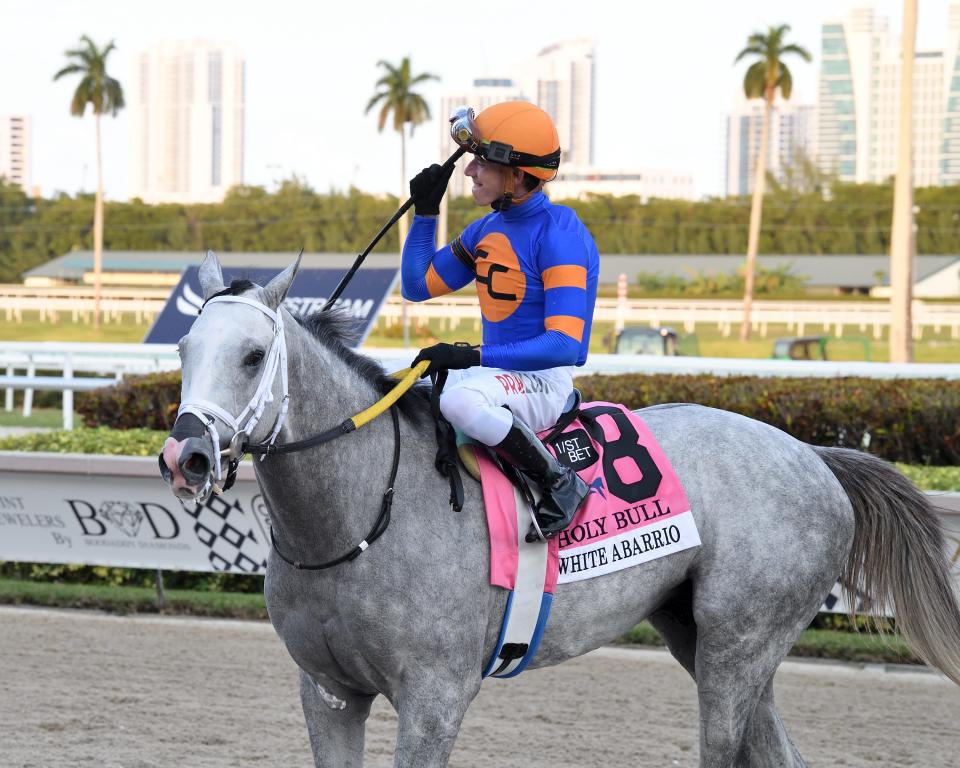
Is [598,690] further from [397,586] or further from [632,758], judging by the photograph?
[397,586]

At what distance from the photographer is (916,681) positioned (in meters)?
5.93

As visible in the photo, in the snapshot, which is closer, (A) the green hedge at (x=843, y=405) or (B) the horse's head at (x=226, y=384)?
(B) the horse's head at (x=226, y=384)

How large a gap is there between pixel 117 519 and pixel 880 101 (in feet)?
638

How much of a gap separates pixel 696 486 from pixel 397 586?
982 millimetres

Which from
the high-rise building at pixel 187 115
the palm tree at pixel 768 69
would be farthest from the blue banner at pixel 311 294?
the high-rise building at pixel 187 115

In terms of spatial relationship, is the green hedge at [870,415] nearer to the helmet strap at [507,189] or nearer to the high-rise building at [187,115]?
the helmet strap at [507,189]

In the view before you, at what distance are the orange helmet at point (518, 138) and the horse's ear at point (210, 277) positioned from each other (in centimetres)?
74

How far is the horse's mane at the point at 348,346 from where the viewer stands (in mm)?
3041

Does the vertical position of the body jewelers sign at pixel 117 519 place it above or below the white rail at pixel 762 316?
below

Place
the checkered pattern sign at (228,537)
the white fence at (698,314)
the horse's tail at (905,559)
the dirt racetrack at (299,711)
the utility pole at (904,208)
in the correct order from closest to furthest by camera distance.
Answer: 1. the horse's tail at (905,559)
2. the dirt racetrack at (299,711)
3. the checkered pattern sign at (228,537)
4. the utility pole at (904,208)
5. the white fence at (698,314)

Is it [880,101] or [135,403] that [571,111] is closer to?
[880,101]

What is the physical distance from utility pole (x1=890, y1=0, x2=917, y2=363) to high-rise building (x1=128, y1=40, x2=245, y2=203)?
16548 centimetres

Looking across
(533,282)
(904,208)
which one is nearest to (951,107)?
(904,208)

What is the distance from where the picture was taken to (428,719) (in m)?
2.83
